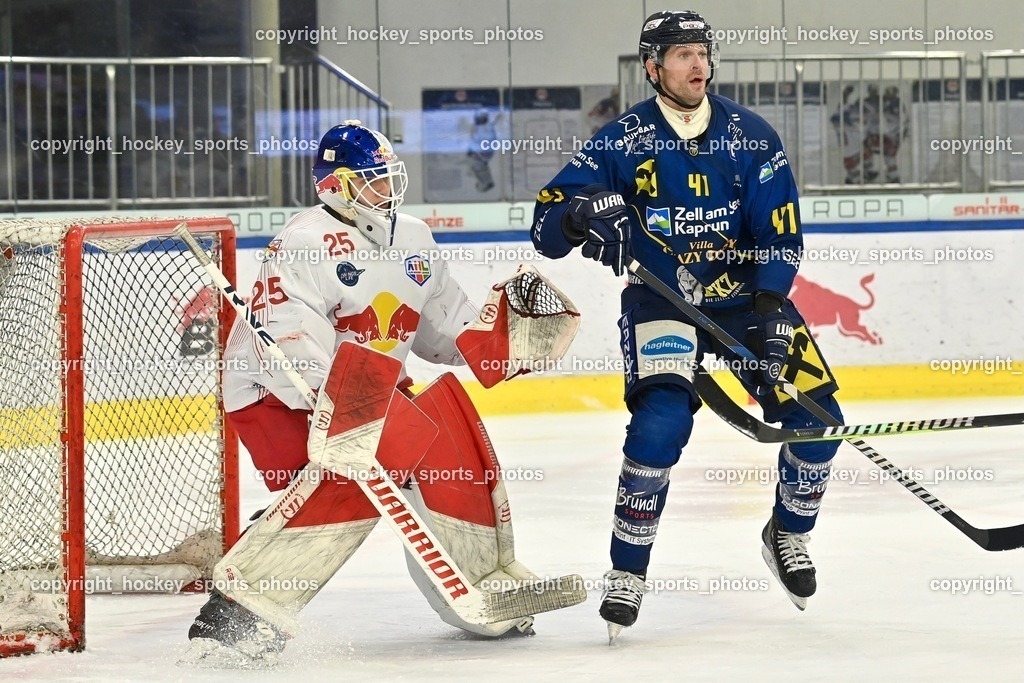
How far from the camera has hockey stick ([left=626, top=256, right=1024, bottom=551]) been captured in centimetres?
293

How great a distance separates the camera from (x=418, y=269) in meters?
3.04

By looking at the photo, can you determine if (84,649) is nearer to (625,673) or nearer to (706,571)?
(625,673)

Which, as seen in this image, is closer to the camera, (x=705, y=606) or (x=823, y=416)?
(x=823, y=416)

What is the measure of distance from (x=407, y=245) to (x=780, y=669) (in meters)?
1.11

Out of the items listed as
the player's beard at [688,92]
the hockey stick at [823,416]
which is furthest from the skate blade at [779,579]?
the player's beard at [688,92]

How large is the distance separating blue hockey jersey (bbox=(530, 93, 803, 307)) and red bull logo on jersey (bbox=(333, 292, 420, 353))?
0.31 m

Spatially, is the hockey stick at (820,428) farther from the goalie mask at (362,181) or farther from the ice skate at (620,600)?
the goalie mask at (362,181)

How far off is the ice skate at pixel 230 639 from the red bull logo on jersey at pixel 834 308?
12.2ft

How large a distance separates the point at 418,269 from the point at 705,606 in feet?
3.06

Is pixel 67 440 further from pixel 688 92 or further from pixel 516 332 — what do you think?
pixel 688 92

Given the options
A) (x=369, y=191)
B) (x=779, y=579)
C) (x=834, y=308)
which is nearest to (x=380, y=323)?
(x=369, y=191)

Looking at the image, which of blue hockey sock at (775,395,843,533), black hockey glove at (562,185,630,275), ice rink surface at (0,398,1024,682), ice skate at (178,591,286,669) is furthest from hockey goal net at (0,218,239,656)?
blue hockey sock at (775,395,843,533)

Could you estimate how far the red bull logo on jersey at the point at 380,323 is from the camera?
9.76 ft

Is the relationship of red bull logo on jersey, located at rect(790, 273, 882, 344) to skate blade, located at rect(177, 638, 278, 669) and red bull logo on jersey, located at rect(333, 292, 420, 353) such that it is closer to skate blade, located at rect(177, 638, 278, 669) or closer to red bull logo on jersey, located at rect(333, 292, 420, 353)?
red bull logo on jersey, located at rect(333, 292, 420, 353)
